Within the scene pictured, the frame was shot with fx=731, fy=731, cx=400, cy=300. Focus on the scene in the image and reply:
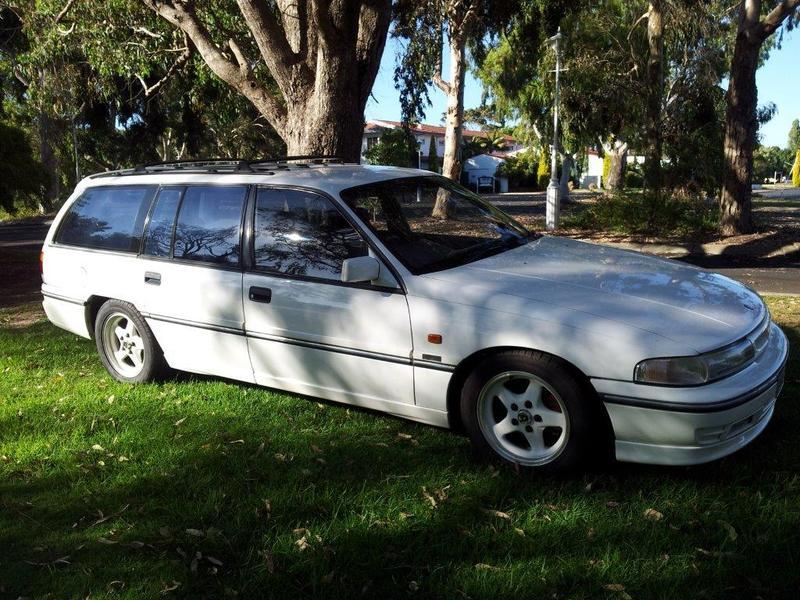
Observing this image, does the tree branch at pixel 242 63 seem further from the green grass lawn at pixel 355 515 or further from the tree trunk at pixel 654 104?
the tree trunk at pixel 654 104

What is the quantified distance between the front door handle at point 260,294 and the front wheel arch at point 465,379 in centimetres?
132

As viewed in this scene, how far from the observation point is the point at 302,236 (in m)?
4.53

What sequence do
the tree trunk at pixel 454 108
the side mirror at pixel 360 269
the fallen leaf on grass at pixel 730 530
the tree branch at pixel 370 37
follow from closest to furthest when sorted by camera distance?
the fallen leaf on grass at pixel 730 530, the side mirror at pixel 360 269, the tree branch at pixel 370 37, the tree trunk at pixel 454 108

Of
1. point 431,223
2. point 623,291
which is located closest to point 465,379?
point 623,291

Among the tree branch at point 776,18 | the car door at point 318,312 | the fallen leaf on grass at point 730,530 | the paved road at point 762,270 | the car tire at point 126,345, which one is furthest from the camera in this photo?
the tree branch at point 776,18

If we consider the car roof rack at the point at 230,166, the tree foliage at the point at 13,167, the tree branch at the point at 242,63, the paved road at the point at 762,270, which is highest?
the tree branch at the point at 242,63

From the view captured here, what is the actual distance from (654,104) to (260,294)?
2049 cm

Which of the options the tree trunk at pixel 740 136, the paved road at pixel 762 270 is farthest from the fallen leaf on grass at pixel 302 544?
the tree trunk at pixel 740 136

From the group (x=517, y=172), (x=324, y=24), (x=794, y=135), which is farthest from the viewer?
(x=794, y=135)

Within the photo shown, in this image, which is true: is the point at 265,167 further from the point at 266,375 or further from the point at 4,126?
the point at 4,126

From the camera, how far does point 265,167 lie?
529 cm

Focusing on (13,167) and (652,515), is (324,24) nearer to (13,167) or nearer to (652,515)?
(652,515)

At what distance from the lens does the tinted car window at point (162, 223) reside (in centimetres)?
516

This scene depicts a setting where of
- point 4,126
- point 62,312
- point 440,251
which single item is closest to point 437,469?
point 440,251
